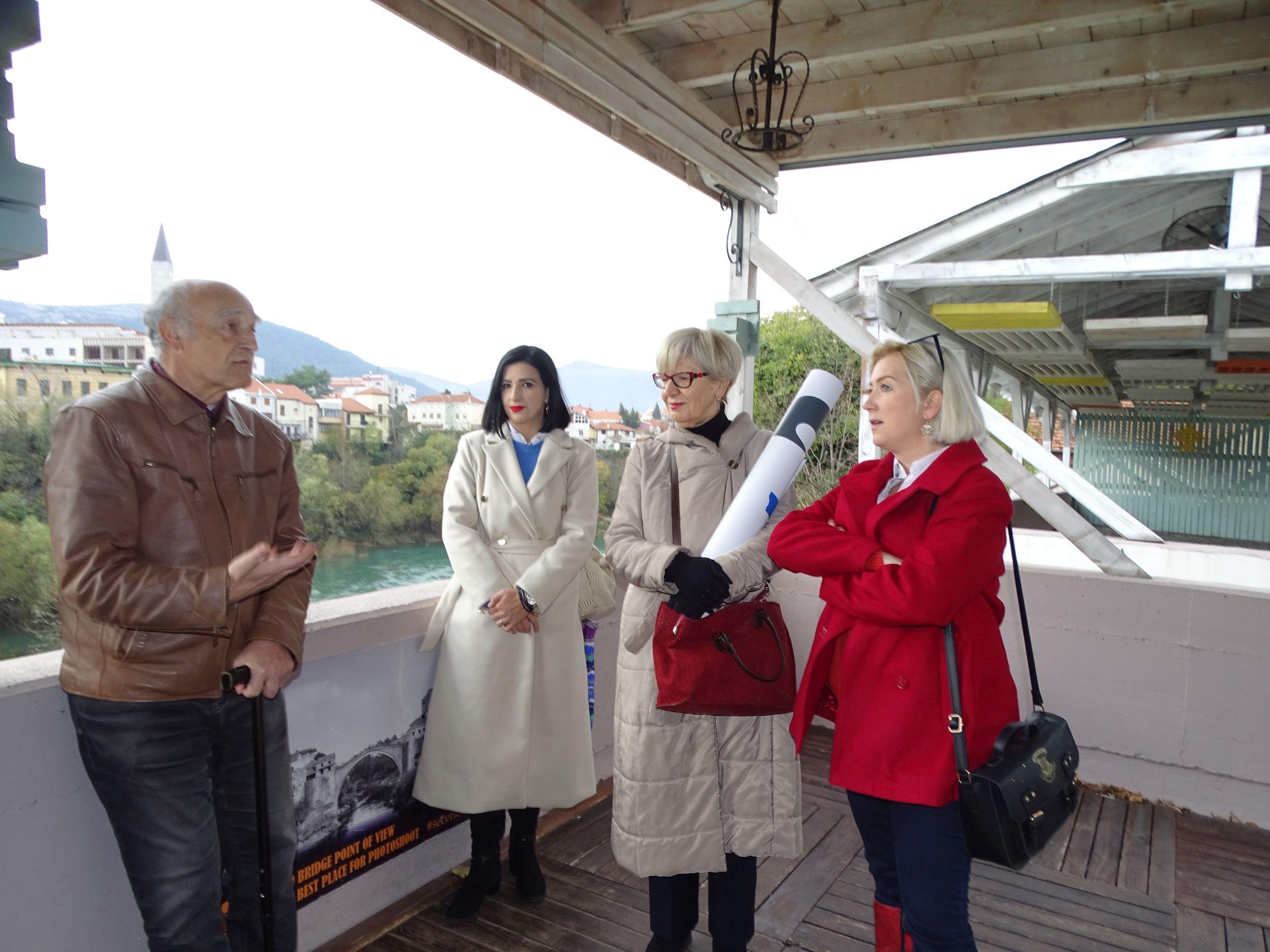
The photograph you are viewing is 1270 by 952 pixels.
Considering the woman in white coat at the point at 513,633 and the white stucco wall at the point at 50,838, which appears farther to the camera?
the woman in white coat at the point at 513,633

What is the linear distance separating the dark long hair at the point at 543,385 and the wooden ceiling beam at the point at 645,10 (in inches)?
53.3

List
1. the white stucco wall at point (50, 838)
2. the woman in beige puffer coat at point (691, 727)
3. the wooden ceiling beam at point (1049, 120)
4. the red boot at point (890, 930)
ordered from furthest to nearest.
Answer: the wooden ceiling beam at point (1049, 120), the woman in beige puffer coat at point (691, 727), the red boot at point (890, 930), the white stucco wall at point (50, 838)

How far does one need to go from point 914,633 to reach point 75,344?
5.91ft

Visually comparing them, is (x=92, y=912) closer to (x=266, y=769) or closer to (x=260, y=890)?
(x=260, y=890)

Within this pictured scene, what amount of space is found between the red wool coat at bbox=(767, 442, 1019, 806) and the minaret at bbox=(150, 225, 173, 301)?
4.88 ft

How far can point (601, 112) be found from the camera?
3.23m

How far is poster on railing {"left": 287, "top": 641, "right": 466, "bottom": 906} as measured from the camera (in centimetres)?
223

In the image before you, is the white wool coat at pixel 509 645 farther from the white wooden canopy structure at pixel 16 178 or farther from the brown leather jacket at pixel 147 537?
the white wooden canopy structure at pixel 16 178

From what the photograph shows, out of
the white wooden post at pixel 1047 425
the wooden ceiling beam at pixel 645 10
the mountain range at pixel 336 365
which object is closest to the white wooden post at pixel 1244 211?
the wooden ceiling beam at pixel 645 10

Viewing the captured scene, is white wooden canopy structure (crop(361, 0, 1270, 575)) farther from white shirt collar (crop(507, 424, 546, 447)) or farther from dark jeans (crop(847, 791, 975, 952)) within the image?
dark jeans (crop(847, 791, 975, 952))

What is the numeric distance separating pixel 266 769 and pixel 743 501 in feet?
3.98

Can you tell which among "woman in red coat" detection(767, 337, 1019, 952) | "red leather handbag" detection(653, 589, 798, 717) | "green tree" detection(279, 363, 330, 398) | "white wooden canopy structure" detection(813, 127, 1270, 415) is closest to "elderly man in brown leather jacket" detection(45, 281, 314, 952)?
"green tree" detection(279, 363, 330, 398)

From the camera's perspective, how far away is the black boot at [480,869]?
2.44 meters

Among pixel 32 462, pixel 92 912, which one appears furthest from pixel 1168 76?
pixel 92 912
